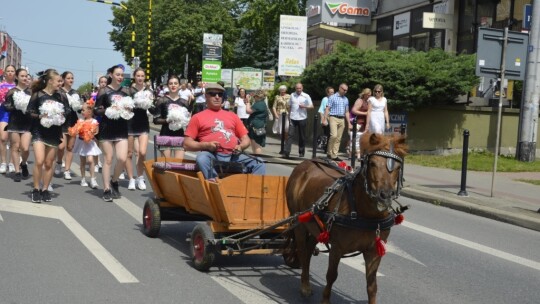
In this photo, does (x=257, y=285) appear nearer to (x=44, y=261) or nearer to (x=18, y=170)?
(x=44, y=261)

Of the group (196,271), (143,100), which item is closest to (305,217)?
(196,271)

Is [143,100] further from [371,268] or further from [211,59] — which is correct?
[211,59]

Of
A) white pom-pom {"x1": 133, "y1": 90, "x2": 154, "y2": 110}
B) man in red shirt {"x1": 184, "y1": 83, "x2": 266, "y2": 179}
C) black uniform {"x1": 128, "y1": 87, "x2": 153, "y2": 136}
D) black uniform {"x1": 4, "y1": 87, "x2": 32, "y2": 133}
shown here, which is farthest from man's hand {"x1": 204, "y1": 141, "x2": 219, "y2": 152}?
black uniform {"x1": 4, "y1": 87, "x2": 32, "y2": 133}

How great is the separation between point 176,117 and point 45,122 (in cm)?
195

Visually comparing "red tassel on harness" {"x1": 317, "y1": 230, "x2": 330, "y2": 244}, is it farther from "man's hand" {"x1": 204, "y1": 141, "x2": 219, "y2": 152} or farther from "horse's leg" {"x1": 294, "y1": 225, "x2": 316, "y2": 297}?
"man's hand" {"x1": 204, "y1": 141, "x2": 219, "y2": 152}

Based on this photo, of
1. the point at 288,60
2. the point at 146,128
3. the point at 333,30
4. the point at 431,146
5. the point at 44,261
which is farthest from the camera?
the point at 333,30

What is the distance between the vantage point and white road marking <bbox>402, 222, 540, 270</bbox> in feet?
26.9

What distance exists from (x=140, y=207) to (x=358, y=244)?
6032 millimetres

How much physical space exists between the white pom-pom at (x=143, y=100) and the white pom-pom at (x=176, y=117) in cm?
71

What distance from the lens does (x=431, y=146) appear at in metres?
20.3

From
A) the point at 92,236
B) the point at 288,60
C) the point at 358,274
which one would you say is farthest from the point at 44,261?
the point at 288,60

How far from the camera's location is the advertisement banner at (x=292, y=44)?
27.7 m

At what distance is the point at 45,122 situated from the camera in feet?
34.7

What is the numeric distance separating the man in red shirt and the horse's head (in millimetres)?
2697
